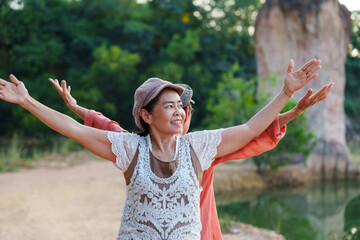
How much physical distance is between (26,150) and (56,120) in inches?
405

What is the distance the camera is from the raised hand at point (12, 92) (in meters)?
1.84

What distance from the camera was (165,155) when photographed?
192 centimetres

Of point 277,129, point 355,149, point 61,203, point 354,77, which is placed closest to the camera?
point 277,129

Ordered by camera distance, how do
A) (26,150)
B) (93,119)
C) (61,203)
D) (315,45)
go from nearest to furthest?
(93,119), (61,203), (315,45), (26,150)

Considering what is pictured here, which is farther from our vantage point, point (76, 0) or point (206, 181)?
point (76, 0)

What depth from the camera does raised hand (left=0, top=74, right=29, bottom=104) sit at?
1843 millimetres

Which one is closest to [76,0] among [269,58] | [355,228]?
[269,58]

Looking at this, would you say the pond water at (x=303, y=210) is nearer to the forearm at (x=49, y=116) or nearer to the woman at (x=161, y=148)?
the woman at (x=161, y=148)

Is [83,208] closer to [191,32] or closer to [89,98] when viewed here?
[89,98]

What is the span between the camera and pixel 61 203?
666 centimetres

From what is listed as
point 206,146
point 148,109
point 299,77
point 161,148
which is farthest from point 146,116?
point 299,77

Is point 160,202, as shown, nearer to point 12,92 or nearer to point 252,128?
point 252,128

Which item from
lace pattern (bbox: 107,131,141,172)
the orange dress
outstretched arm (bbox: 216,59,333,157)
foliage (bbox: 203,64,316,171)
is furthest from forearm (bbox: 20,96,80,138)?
foliage (bbox: 203,64,316,171)

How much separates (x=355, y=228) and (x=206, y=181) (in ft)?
13.5
